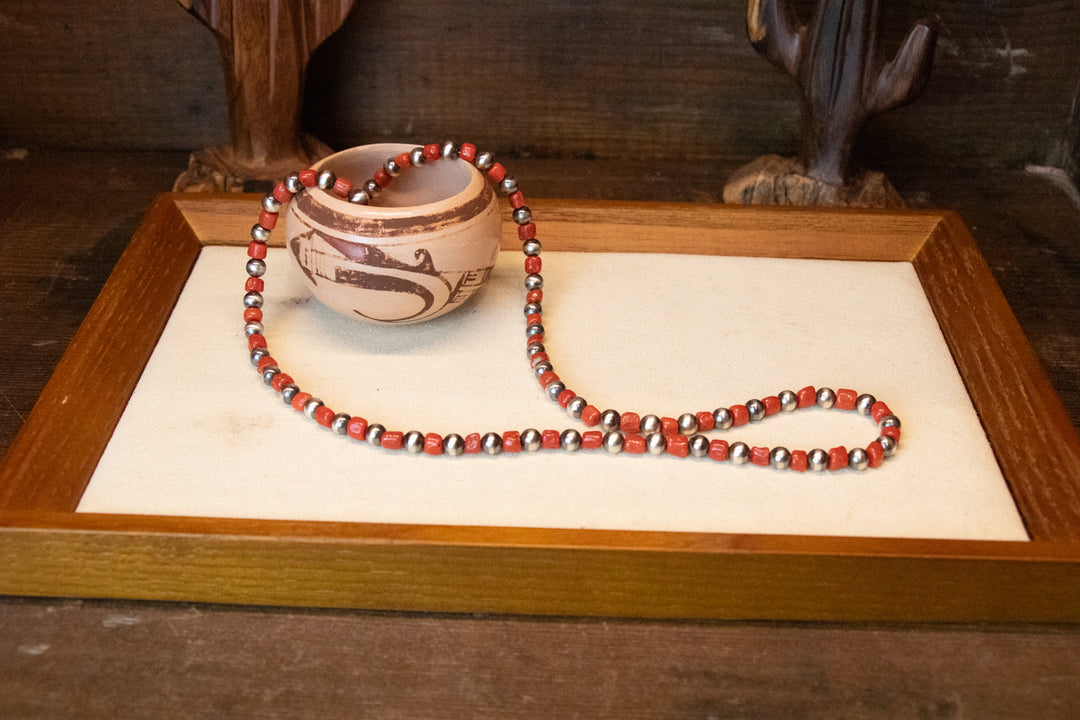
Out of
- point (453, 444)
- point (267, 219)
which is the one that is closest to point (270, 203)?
point (267, 219)

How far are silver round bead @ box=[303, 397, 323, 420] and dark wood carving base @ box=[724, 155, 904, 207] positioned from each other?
1.55ft

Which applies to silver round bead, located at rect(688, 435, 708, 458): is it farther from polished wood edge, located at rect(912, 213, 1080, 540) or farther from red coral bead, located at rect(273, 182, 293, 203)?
red coral bead, located at rect(273, 182, 293, 203)

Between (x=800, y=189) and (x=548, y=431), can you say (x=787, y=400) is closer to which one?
(x=548, y=431)

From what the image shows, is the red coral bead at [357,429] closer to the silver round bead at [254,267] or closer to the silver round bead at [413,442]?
the silver round bead at [413,442]

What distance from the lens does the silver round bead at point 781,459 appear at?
0.63 meters

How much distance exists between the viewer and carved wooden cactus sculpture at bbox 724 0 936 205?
86 centimetres

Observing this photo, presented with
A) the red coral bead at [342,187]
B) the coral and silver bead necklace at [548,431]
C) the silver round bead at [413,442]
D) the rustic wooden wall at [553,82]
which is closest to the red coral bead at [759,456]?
the coral and silver bead necklace at [548,431]

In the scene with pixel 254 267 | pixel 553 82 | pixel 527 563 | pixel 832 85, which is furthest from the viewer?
pixel 553 82

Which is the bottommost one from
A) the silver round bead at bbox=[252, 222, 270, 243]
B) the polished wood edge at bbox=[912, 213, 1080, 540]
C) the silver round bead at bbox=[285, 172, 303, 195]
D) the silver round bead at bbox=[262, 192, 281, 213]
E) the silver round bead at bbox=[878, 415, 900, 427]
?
the silver round bead at bbox=[878, 415, 900, 427]

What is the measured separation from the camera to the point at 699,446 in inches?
24.9

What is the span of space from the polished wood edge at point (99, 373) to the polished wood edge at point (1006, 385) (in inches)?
22.2

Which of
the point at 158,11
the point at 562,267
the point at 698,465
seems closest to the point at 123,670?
the point at 698,465

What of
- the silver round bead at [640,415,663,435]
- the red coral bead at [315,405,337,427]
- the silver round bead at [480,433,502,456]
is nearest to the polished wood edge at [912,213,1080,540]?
the silver round bead at [640,415,663,435]

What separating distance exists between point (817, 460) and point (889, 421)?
7 centimetres
